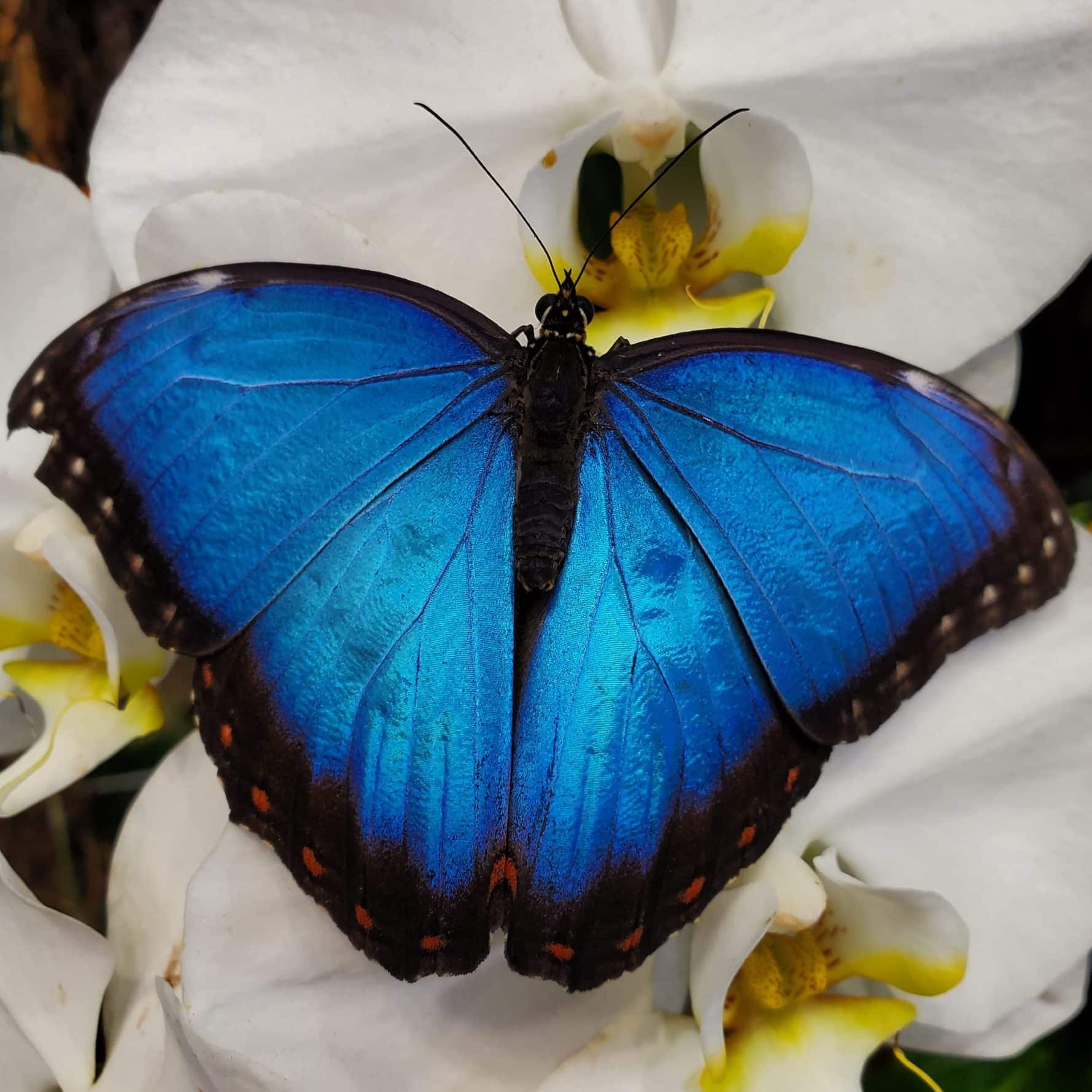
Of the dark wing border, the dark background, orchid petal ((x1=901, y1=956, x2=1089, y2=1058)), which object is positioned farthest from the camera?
the dark background

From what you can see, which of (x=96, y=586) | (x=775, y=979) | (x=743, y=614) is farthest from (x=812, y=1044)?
(x=96, y=586)

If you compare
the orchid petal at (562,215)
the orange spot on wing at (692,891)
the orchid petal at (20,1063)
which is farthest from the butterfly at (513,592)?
the orchid petal at (20,1063)

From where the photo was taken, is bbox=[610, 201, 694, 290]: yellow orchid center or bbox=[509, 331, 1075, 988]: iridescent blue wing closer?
bbox=[509, 331, 1075, 988]: iridescent blue wing

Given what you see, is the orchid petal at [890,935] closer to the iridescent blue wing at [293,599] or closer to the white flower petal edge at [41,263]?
the iridescent blue wing at [293,599]

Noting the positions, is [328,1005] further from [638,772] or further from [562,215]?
[562,215]

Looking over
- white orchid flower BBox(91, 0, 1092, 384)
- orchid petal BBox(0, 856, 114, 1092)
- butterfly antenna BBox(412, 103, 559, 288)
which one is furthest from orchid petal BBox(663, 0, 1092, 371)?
orchid petal BBox(0, 856, 114, 1092)

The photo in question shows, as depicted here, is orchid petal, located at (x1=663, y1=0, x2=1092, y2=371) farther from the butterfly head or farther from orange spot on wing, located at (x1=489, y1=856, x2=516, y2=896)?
orange spot on wing, located at (x1=489, y1=856, x2=516, y2=896)
